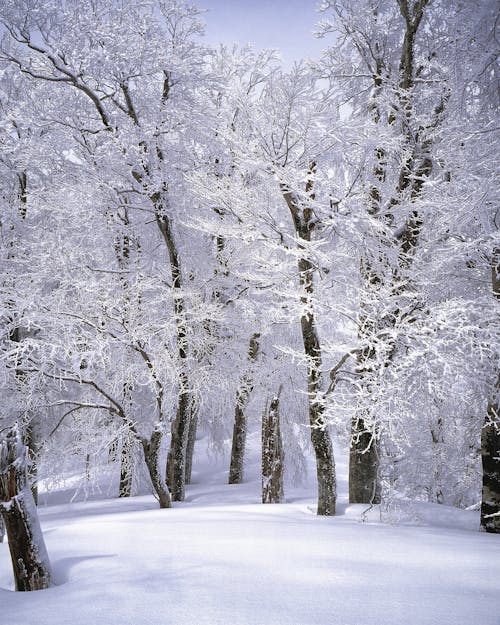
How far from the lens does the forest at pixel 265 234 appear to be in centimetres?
622

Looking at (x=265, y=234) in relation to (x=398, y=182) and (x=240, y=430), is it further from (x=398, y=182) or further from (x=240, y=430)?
(x=240, y=430)

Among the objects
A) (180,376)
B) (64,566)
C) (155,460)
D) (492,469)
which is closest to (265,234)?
(180,376)

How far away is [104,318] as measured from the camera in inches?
338

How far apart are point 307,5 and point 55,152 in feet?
18.1

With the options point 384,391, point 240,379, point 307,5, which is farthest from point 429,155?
point 240,379

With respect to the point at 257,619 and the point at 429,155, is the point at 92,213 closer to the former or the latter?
the point at 429,155

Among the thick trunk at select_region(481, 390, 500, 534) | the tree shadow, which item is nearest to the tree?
the thick trunk at select_region(481, 390, 500, 534)

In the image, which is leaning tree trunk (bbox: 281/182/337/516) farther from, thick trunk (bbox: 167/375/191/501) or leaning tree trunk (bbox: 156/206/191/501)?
thick trunk (bbox: 167/375/191/501)

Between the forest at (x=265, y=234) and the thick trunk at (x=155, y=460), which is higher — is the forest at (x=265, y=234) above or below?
above

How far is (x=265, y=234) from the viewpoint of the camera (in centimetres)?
760

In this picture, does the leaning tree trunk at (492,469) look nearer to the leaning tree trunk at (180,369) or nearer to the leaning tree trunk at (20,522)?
the leaning tree trunk at (180,369)

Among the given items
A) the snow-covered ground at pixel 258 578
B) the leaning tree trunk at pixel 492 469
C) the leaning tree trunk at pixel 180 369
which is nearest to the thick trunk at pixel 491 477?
the leaning tree trunk at pixel 492 469

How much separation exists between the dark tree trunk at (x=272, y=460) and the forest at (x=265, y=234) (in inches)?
1.9

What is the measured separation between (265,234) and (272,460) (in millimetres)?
5629
